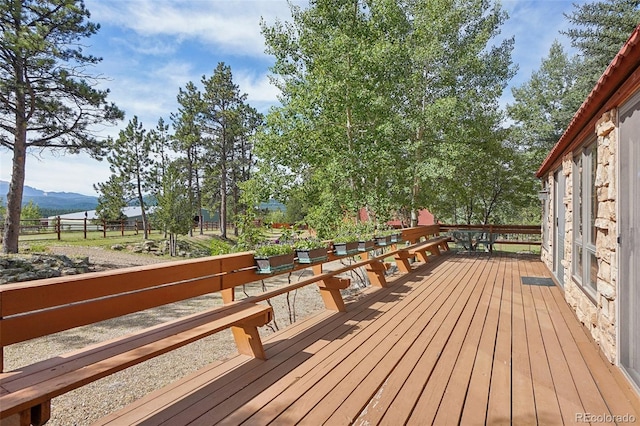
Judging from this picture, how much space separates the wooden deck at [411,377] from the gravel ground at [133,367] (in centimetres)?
92

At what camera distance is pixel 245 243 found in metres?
3.75

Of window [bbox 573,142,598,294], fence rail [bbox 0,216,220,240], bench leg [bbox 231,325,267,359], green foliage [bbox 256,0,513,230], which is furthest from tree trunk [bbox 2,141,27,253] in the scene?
window [bbox 573,142,598,294]

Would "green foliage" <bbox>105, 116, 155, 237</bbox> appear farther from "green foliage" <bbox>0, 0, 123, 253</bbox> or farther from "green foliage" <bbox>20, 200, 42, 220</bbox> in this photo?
"green foliage" <bbox>0, 0, 123, 253</bbox>

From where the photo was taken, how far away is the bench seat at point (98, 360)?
4.60 feet

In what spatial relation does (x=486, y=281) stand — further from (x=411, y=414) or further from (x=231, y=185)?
(x=231, y=185)

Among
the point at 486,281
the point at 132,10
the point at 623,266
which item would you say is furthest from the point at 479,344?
the point at 132,10

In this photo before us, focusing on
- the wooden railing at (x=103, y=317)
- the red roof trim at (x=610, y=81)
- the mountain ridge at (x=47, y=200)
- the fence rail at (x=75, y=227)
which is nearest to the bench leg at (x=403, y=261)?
the red roof trim at (x=610, y=81)

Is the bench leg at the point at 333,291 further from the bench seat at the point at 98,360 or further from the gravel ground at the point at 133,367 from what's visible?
the bench seat at the point at 98,360

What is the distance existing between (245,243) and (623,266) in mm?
3126

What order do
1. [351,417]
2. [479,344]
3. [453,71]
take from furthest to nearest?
[453,71] < [479,344] < [351,417]

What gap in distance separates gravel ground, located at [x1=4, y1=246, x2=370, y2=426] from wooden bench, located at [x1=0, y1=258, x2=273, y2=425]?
1.12 m

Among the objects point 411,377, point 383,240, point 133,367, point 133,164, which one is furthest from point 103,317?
point 133,164

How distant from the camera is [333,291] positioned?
4.06 meters

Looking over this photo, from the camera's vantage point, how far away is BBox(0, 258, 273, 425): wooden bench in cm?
145
